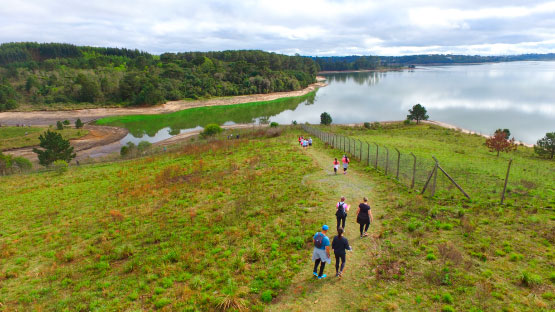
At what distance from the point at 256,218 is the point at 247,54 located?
17733 cm

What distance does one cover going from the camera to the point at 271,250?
1070 cm

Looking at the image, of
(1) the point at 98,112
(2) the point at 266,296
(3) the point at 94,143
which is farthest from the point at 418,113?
(1) the point at 98,112

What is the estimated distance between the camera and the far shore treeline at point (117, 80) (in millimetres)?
96125

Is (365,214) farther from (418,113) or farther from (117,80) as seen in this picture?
(117,80)

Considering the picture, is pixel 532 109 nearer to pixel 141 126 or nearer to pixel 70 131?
pixel 141 126

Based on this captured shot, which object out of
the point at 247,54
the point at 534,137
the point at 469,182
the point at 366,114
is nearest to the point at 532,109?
the point at 534,137

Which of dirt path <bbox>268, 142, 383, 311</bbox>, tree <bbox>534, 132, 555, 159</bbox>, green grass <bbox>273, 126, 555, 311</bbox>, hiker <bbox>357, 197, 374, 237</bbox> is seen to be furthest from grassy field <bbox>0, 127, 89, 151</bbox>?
tree <bbox>534, 132, 555, 159</bbox>

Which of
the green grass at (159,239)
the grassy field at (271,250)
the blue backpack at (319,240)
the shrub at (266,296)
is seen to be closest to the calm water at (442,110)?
the green grass at (159,239)

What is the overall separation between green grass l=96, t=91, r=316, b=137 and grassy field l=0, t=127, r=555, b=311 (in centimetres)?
5543

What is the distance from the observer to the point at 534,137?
172 feet

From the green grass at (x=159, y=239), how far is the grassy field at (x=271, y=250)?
6 cm

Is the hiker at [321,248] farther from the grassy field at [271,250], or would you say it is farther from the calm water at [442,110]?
the calm water at [442,110]

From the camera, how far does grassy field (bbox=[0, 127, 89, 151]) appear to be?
5369 cm

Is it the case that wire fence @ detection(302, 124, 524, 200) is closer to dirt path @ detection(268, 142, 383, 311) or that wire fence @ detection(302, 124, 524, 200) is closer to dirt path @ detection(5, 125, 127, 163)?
dirt path @ detection(268, 142, 383, 311)
